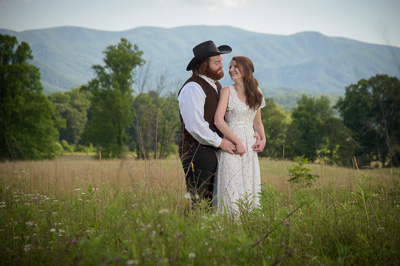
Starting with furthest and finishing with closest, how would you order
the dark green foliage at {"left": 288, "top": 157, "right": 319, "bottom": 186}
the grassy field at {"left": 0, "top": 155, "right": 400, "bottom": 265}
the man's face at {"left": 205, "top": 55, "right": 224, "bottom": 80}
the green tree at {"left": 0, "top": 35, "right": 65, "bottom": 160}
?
the green tree at {"left": 0, "top": 35, "right": 65, "bottom": 160} < the dark green foliage at {"left": 288, "top": 157, "right": 319, "bottom": 186} < the man's face at {"left": 205, "top": 55, "right": 224, "bottom": 80} < the grassy field at {"left": 0, "top": 155, "right": 400, "bottom": 265}

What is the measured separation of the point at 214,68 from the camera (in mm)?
4512

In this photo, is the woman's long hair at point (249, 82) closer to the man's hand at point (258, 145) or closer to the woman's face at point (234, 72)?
the woman's face at point (234, 72)

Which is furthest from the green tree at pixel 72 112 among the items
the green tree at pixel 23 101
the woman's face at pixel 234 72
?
the woman's face at pixel 234 72

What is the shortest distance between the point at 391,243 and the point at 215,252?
5.32ft

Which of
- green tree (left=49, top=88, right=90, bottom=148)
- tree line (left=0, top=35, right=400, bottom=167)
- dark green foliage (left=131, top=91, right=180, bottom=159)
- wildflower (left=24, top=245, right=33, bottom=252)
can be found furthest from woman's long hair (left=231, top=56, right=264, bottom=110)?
green tree (left=49, top=88, right=90, bottom=148)

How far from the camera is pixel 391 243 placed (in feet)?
9.30

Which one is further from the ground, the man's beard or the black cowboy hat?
the black cowboy hat

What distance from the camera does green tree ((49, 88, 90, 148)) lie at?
2486 inches

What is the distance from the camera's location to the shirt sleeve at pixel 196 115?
413 centimetres

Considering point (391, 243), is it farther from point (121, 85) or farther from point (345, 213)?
point (121, 85)

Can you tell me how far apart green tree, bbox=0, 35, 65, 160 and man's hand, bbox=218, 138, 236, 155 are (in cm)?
2756

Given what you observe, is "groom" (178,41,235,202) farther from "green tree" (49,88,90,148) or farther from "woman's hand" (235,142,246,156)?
"green tree" (49,88,90,148)

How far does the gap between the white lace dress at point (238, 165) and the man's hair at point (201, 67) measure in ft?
1.73

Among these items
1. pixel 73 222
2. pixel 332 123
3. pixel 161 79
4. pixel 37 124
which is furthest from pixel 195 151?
pixel 332 123
